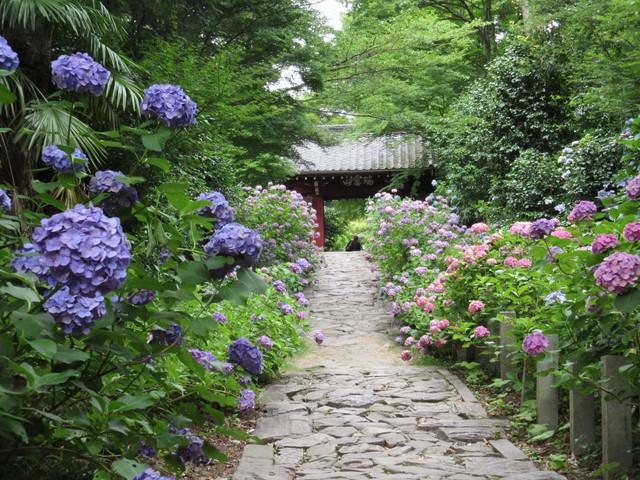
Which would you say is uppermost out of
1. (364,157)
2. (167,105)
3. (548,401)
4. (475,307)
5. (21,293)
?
(364,157)

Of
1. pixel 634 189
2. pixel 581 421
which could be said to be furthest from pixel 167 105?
pixel 581 421

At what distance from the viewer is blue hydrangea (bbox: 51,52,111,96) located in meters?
Result: 2.01

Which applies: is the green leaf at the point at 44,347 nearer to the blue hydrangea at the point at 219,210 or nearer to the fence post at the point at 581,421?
the blue hydrangea at the point at 219,210

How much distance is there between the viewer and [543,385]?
370 cm

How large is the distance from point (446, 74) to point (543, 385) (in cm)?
1393

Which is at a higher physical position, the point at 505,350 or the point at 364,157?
the point at 364,157

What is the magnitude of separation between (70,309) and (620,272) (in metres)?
1.91

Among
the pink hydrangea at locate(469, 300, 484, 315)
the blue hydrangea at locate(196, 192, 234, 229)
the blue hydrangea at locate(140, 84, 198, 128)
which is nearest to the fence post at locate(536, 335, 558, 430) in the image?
the pink hydrangea at locate(469, 300, 484, 315)

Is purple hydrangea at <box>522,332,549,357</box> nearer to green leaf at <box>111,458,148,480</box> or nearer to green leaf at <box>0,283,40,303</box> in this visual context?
green leaf at <box>111,458,148,480</box>

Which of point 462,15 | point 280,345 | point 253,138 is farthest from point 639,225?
point 462,15

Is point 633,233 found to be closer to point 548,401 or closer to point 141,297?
point 548,401

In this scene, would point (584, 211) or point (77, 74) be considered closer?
point (77, 74)

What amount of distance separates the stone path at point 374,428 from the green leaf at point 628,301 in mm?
1181

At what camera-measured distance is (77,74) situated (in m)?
2.02
